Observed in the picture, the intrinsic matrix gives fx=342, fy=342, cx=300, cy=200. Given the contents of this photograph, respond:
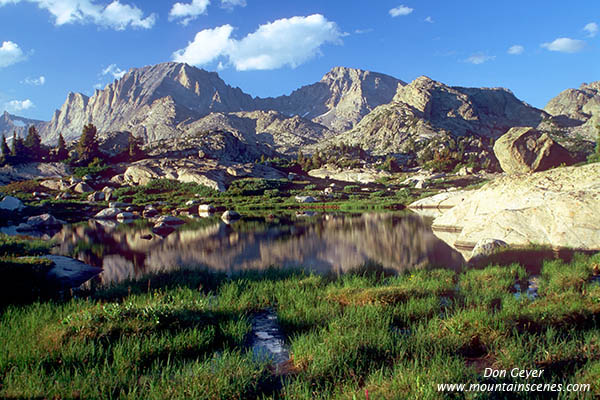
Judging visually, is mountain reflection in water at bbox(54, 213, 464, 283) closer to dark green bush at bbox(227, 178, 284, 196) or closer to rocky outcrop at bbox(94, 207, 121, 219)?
rocky outcrop at bbox(94, 207, 121, 219)

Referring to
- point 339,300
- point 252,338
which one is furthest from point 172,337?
point 339,300

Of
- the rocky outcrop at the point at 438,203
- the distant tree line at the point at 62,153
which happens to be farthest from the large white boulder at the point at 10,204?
the rocky outcrop at the point at 438,203

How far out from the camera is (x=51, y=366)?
5.61 meters

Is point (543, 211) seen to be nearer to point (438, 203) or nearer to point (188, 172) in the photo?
point (438, 203)

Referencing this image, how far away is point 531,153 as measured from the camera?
54.2 meters

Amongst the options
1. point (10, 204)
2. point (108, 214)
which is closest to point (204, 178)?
point (108, 214)

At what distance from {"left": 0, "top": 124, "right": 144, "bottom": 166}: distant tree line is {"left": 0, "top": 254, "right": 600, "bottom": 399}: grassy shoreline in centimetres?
9390

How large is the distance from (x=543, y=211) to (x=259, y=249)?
16930 millimetres

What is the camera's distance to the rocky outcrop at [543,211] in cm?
1617

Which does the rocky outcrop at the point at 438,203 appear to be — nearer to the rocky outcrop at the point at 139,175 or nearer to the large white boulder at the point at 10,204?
the rocky outcrop at the point at 139,175

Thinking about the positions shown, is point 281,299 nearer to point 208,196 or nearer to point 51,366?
point 51,366

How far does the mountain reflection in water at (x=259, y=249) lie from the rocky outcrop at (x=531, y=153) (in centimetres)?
3274

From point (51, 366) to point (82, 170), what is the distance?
288 feet

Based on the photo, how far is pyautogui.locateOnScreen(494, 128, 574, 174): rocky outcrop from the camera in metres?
53.2
